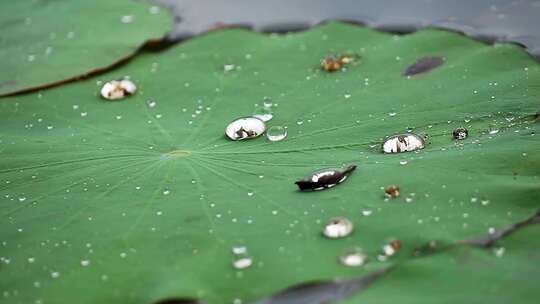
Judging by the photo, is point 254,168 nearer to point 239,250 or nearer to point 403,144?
point 239,250

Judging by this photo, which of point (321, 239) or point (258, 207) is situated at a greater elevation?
point (258, 207)

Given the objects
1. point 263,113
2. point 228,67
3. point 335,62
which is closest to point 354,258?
point 263,113

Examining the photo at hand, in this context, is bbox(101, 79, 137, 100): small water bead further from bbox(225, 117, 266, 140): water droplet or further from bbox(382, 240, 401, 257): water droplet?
bbox(382, 240, 401, 257): water droplet

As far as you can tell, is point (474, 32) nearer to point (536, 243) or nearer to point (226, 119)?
point (226, 119)

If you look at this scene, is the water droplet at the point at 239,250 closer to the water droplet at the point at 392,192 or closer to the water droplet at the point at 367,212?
the water droplet at the point at 367,212

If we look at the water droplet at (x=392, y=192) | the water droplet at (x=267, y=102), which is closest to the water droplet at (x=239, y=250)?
the water droplet at (x=392, y=192)

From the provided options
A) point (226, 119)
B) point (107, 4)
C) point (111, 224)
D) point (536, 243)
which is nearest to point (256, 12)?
point (107, 4)
